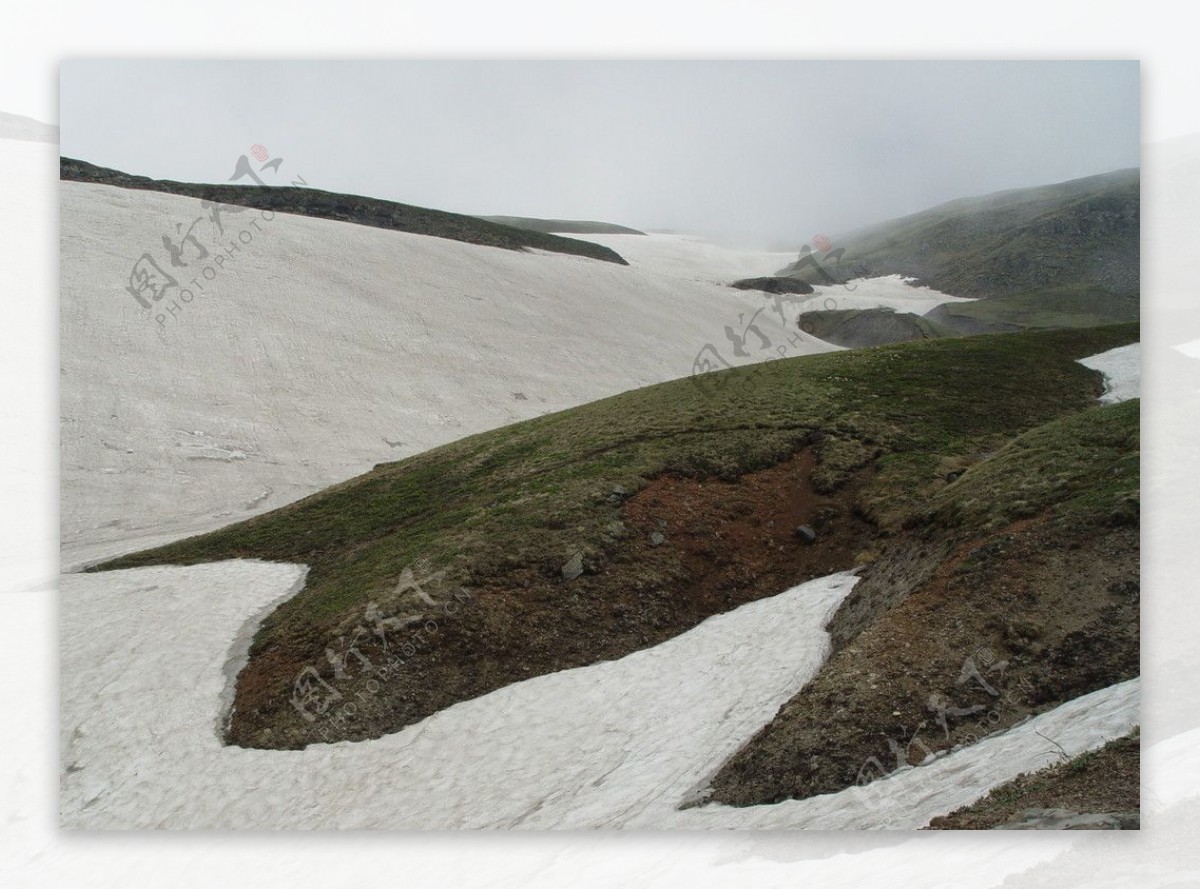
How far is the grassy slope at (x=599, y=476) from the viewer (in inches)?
549

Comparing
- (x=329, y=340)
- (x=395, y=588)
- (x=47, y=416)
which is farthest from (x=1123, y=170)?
(x=329, y=340)

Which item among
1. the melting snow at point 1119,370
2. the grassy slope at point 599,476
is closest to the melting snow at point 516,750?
the grassy slope at point 599,476

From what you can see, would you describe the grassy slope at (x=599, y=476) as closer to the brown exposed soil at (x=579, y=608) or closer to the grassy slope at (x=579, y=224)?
the brown exposed soil at (x=579, y=608)

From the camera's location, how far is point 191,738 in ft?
37.6

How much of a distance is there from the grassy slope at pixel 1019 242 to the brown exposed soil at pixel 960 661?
5.92m

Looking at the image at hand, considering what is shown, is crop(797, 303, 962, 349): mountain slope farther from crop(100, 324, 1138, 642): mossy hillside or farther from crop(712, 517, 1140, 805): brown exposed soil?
crop(712, 517, 1140, 805): brown exposed soil

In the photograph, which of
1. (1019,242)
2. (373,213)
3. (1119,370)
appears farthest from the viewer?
(373,213)

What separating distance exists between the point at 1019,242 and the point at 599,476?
77.3 ft

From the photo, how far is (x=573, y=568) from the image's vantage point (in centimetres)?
1463

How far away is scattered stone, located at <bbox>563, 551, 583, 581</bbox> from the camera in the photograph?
14.6 metres

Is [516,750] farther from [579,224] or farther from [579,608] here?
[579,224]

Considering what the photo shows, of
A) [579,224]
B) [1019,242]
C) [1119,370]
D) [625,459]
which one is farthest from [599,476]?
[1019,242]

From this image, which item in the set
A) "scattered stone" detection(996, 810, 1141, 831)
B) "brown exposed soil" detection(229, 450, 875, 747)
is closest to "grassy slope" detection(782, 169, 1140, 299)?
"brown exposed soil" detection(229, 450, 875, 747)

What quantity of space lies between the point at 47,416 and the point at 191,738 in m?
5.30
